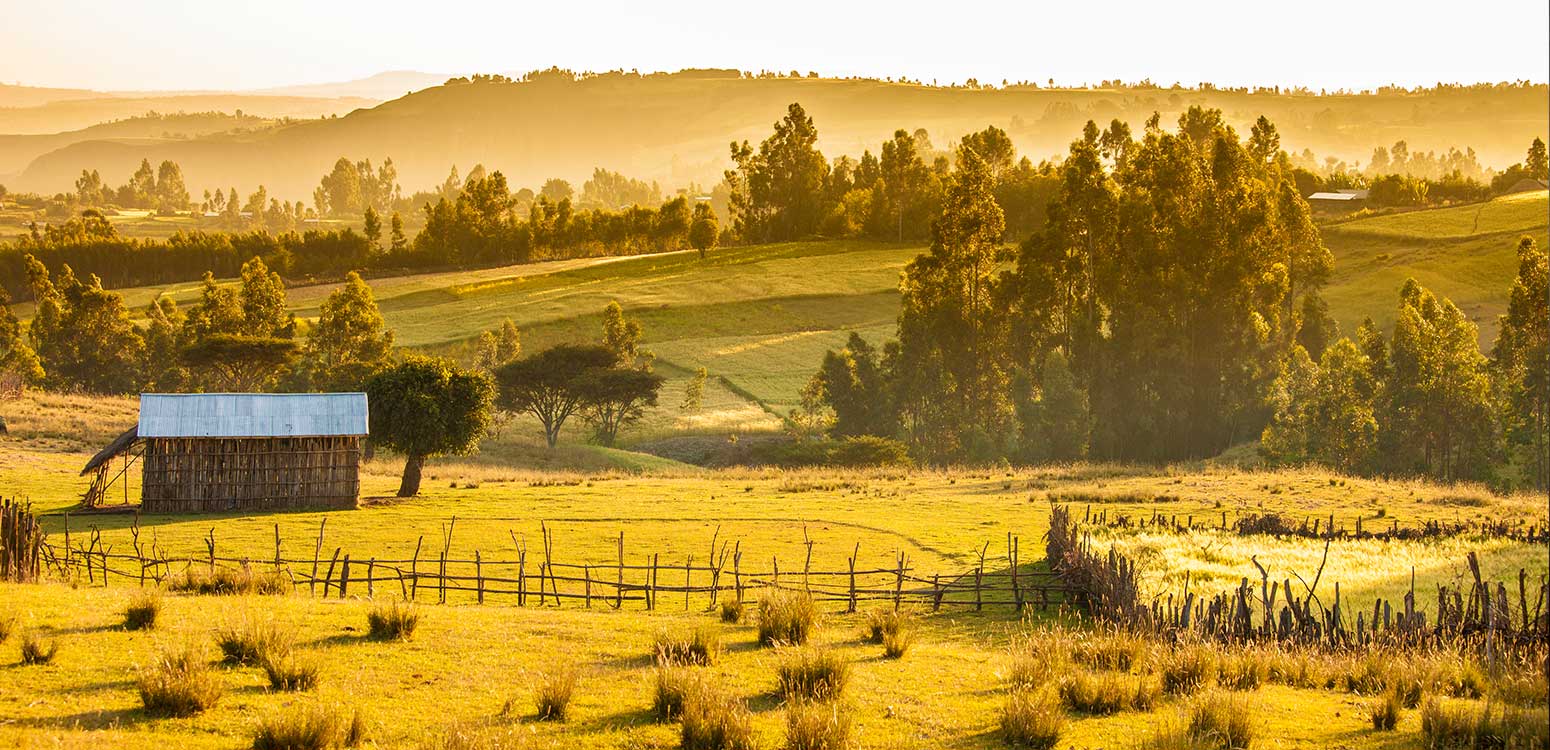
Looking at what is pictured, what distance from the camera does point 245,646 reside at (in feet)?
55.2

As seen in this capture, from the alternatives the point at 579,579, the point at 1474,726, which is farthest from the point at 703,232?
the point at 1474,726

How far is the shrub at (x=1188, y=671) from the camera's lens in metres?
16.8

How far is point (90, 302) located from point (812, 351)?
148 ft

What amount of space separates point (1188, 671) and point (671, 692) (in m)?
6.61

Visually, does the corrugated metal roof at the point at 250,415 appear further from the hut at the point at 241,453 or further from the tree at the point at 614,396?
the tree at the point at 614,396

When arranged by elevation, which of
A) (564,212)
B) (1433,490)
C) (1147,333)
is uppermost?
(564,212)

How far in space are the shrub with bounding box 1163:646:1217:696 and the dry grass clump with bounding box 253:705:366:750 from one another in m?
9.62

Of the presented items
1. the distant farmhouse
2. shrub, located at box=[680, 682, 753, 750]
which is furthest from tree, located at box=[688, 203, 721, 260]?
shrub, located at box=[680, 682, 753, 750]

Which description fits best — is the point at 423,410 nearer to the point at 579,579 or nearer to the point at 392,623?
the point at 579,579

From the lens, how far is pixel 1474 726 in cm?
1375

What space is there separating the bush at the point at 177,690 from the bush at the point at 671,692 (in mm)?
4865

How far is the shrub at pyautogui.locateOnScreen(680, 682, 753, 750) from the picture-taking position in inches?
543

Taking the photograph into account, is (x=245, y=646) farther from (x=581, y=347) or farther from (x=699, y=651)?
(x=581, y=347)

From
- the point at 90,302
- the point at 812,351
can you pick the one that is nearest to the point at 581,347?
the point at 812,351
